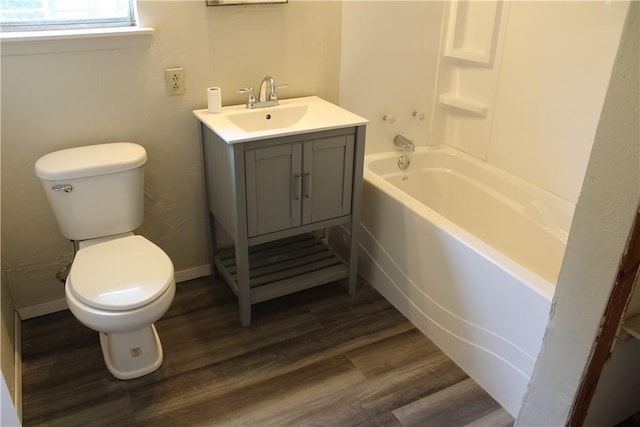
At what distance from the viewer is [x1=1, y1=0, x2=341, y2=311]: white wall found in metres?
2.04

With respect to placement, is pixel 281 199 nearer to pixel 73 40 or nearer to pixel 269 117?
pixel 269 117

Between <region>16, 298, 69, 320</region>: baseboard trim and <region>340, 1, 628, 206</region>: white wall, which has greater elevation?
<region>340, 1, 628, 206</region>: white wall

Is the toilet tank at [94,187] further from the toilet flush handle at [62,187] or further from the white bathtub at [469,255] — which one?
the white bathtub at [469,255]

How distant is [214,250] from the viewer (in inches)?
102

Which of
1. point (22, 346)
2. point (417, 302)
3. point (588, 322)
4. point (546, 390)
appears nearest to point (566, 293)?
point (588, 322)

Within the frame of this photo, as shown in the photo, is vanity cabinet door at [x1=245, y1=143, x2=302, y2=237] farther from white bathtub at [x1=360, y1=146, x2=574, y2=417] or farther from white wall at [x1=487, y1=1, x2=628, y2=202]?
white wall at [x1=487, y1=1, x2=628, y2=202]

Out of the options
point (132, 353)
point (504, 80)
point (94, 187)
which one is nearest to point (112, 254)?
point (94, 187)

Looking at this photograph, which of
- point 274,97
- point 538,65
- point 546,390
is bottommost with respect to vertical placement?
point 546,390

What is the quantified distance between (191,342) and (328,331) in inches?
23.0

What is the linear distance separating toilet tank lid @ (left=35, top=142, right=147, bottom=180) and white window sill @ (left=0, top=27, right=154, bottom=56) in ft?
1.25

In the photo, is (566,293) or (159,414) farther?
(159,414)

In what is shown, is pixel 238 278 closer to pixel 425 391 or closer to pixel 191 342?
pixel 191 342

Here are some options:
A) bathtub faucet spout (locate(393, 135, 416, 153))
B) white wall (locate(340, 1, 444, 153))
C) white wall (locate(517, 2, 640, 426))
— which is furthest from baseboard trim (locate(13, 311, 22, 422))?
bathtub faucet spout (locate(393, 135, 416, 153))

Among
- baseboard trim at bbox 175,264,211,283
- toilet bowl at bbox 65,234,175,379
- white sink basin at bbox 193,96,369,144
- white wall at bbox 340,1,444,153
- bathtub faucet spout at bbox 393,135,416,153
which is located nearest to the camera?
toilet bowl at bbox 65,234,175,379
